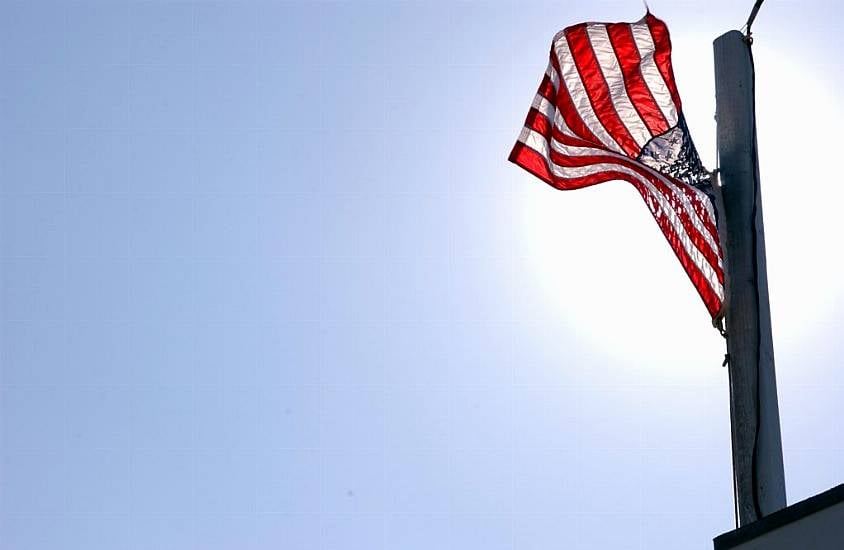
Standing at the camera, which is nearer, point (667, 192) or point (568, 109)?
point (667, 192)

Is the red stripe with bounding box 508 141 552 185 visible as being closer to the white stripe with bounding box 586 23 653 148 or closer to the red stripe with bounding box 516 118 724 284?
the red stripe with bounding box 516 118 724 284

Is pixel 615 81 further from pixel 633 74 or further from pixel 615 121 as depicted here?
pixel 615 121

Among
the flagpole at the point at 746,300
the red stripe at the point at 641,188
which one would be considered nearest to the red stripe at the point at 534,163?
the red stripe at the point at 641,188

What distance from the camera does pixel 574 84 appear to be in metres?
7.96

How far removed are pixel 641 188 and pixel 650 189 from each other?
0.11 m

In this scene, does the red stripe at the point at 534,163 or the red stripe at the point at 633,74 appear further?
the red stripe at the point at 534,163

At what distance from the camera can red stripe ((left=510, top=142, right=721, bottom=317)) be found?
268 inches

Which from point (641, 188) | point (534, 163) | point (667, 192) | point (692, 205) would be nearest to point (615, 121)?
point (641, 188)

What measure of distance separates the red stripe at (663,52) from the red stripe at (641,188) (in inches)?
20.7

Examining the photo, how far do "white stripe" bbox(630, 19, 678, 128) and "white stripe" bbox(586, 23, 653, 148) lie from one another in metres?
0.13

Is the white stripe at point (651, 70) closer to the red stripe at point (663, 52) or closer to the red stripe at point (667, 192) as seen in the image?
the red stripe at point (663, 52)

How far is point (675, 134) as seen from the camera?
24.5 feet

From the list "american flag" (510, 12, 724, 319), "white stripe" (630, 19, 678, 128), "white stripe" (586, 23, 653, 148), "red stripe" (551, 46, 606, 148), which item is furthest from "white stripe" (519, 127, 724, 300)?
"white stripe" (630, 19, 678, 128)

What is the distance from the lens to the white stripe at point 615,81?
7.68 meters
